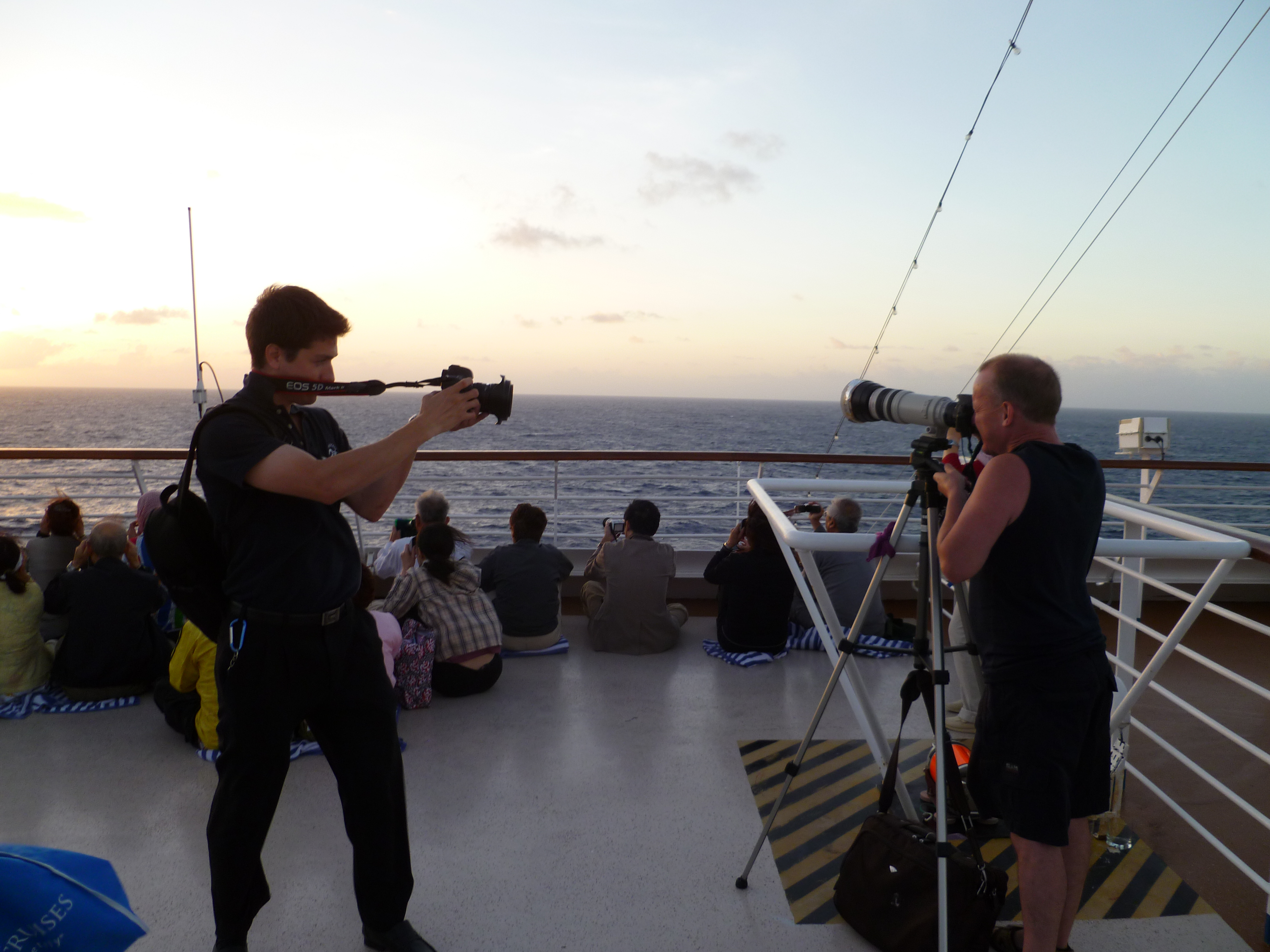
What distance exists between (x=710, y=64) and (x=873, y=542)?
6.01 metres

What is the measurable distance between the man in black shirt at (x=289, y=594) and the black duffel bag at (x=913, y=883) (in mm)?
1075

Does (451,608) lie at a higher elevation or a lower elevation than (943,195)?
lower

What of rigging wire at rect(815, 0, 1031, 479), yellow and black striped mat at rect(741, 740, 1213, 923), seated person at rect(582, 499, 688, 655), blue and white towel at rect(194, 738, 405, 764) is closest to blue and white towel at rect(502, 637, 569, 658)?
seated person at rect(582, 499, 688, 655)

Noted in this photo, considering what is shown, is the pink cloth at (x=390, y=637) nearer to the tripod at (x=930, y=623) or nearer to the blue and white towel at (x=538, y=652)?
the blue and white towel at (x=538, y=652)

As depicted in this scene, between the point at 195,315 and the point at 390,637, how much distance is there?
246 cm

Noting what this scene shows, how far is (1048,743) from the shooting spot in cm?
158

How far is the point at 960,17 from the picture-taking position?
513cm

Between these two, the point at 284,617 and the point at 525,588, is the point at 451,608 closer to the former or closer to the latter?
the point at 525,588

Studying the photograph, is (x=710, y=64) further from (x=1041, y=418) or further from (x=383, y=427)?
(x=383, y=427)

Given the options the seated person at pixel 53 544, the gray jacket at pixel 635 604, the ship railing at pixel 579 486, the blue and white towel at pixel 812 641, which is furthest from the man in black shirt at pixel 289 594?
the seated person at pixel 53 544

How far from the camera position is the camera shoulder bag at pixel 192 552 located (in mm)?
1578

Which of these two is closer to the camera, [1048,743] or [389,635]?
[1048,743]

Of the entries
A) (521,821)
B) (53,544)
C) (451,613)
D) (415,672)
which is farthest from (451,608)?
(53,544)

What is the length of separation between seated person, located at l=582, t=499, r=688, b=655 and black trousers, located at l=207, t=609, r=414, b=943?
2.13 m
